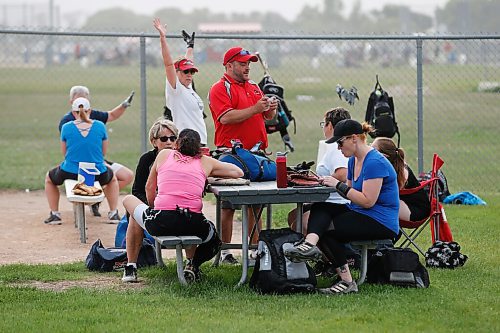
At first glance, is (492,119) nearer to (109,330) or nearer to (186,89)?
(186,89)

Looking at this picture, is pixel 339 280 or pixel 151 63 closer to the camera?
pixel 339 280

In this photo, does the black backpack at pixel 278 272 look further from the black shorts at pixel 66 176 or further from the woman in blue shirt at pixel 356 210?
the black shorts at pixel 66 176

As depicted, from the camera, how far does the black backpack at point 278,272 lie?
23.6ft

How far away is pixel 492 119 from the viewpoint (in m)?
21.7

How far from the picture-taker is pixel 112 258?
8336 mm

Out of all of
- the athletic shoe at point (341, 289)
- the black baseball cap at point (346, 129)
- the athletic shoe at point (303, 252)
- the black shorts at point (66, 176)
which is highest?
the black baseball cap at point (346, 129)

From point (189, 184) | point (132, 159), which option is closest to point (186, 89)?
point (189, 184)

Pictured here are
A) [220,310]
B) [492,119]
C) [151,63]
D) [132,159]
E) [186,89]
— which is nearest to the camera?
[220,310]

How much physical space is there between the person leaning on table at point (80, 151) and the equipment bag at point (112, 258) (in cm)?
221

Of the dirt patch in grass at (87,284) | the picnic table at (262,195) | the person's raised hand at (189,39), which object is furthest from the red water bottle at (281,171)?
the person's raised hand at (189,39)

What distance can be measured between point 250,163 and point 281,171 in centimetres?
69

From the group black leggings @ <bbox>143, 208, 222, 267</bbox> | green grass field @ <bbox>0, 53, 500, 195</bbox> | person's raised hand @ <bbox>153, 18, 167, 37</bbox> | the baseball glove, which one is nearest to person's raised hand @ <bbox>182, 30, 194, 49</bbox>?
person's raised hand @ <bbox>153, 18, 167, 37</bbox>

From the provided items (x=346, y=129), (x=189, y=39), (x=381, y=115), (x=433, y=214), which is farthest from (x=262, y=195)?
(x=381, y=115)

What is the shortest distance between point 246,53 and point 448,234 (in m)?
2.31
